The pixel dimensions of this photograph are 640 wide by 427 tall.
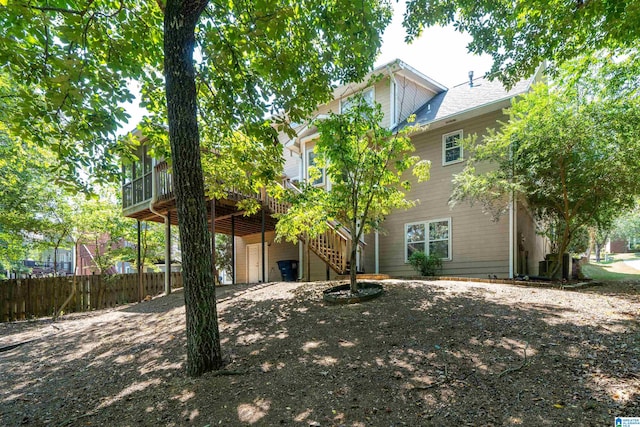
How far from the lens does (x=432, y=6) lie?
5.47m

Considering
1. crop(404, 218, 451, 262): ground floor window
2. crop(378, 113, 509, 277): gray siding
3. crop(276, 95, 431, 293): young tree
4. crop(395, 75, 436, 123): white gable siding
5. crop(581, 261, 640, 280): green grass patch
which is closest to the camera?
crop(276, 95, 431, 293): young tree

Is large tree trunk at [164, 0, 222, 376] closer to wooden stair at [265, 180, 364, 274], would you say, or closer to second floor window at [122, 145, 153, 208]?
wooden stair at [265, 180, 364, 274]

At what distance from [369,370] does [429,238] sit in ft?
26.7

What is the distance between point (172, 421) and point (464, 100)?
1190 cm

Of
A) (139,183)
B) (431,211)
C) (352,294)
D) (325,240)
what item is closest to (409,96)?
(431,211)

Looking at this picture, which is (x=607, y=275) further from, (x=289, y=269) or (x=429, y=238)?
(x=289, y=269)

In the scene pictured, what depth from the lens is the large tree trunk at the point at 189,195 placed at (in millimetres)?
3395

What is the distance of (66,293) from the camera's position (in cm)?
1070

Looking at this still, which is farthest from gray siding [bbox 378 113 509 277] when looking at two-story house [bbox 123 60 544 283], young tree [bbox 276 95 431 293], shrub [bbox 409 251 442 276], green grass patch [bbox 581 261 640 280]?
green grass patch [bbox 581 261 640 280]

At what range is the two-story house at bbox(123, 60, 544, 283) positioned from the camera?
9555mm

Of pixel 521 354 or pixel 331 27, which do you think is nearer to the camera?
pixel 521 354

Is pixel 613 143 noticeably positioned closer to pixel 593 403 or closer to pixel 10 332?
pixel 593 403

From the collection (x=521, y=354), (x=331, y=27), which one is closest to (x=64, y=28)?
(x=331, y=27)

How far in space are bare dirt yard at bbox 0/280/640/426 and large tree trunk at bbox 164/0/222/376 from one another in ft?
1.42
